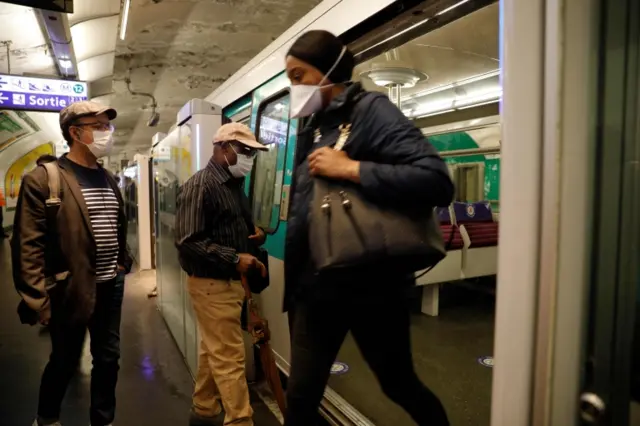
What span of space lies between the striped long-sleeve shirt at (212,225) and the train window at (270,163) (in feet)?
1.81

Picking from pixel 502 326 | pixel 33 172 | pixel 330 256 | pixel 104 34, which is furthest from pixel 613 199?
pixel 104 34

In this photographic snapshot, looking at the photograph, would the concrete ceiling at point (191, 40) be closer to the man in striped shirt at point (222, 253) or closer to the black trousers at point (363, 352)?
the man in striped shirt at point (222, 253)

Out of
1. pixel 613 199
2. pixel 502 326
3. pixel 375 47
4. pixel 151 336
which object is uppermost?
pixel 375 47

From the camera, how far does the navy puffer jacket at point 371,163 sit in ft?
3.66

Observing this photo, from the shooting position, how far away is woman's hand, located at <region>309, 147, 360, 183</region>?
117 cm

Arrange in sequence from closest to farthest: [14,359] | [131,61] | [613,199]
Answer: [613,199] → [14,359] → [131,61]

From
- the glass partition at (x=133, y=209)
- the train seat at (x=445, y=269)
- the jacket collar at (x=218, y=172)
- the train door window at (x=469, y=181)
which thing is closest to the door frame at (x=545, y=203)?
the jacket collar at (x=218, y=172)

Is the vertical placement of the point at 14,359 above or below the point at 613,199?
below

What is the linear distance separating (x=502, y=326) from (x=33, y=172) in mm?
2147

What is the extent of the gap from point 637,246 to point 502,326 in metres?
0.29

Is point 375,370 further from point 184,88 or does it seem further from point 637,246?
point 184,88

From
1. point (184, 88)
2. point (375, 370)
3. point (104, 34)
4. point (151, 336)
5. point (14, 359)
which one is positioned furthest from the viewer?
point (184, 88)

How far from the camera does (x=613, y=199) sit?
788mm

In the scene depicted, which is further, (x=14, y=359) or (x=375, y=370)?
(x=14, y=359)
